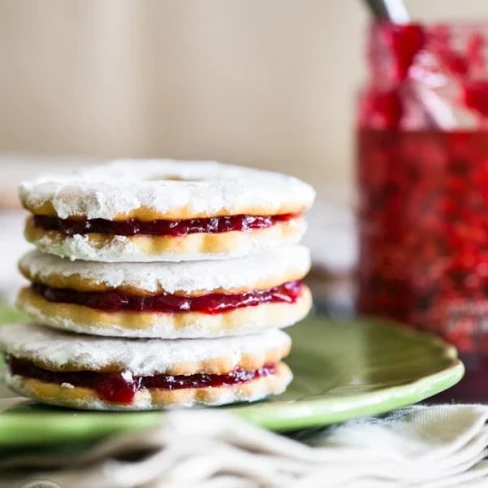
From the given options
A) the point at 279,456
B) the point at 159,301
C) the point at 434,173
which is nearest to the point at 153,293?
the point at 159,301

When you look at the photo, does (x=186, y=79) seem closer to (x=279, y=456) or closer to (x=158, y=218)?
(x=158, y=218)

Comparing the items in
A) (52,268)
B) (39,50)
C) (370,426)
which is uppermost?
(39,50)

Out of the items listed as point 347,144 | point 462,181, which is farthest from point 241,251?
point 347,144

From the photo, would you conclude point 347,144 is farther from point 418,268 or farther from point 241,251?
point 241,251

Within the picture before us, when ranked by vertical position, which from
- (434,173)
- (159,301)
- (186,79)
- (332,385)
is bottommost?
(332,385)

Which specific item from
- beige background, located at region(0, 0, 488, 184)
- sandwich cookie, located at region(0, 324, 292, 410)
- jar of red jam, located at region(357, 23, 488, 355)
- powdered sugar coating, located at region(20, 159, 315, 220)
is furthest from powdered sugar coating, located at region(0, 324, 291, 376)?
beige background, located at region(0, 0, 488, 184)

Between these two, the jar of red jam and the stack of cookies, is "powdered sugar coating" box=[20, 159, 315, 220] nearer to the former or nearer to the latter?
the stack of cookies

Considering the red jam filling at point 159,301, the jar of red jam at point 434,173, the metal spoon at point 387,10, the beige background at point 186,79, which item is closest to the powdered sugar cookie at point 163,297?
the red jam filling at point 159,301
